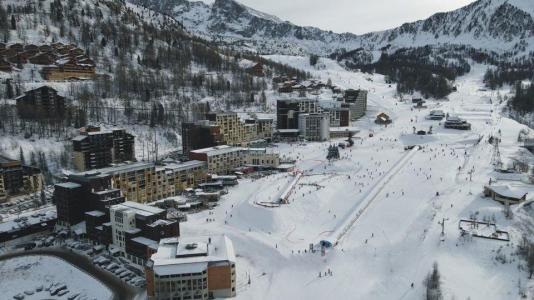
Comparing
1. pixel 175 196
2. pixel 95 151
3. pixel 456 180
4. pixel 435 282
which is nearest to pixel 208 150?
pixel 175 196

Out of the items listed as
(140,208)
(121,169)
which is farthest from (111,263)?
(121,169)

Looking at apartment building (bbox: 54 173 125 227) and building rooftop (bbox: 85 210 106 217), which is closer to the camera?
building rooftop (bbox: 85 210 106 217)

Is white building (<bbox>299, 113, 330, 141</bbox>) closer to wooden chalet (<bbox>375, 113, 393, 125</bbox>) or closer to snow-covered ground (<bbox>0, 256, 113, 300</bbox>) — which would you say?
wooden chalet (<bbox>375, 113, 393, 125</bbox>)

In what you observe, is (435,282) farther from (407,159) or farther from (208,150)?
(208,150)

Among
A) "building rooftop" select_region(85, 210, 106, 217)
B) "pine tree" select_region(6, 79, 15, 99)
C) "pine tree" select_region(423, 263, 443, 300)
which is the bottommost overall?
"pine tree" select_region(423, 263, 443, 300)

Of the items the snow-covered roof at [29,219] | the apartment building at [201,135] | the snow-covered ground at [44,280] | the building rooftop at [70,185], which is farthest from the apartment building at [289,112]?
the snow-covered ground at [44,280]

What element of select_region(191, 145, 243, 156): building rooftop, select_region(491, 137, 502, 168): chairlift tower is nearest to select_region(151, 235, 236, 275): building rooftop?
select_region(191, 145, 243, 156): building rooftop

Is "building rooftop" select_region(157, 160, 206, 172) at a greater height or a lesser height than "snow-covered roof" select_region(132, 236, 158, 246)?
greater

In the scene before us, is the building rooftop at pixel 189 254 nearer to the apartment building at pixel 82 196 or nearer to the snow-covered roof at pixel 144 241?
the snow-covered roof at pixel 144 241
